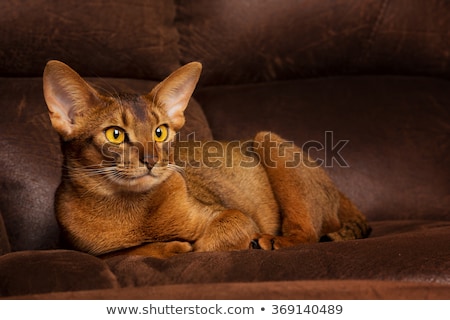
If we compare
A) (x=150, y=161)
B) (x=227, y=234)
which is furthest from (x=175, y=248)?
(x=150, y=161)

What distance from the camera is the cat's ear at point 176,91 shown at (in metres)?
2.17

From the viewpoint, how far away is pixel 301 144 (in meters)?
2.86

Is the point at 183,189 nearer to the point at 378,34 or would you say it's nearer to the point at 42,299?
the point at 42,299

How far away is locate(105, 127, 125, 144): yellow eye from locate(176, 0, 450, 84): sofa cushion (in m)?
1.07

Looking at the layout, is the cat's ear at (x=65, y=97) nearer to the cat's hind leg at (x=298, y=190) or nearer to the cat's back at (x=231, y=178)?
the cat's back at (x=231, y=178)

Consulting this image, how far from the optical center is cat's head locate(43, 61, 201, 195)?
1.92 m

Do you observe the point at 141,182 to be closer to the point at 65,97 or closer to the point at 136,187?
the point at 136,187

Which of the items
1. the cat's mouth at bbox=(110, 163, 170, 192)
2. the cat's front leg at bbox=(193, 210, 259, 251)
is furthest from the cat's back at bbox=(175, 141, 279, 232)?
the cat's mouth at bbox=(110, 163, 170, 192)

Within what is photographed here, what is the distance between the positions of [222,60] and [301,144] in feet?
1.87

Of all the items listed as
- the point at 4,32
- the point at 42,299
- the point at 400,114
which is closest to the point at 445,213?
the point at 400,114

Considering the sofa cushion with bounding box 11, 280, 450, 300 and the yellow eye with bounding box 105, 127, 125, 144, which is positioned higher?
the yellow eye with bounding box 105, 127, 125, 144

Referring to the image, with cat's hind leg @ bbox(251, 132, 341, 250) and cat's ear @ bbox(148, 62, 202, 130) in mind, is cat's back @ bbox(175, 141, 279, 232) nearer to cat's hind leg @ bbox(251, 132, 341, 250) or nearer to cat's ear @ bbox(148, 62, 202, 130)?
cat's hind leg @ bbox(251, 132, 341, 250)

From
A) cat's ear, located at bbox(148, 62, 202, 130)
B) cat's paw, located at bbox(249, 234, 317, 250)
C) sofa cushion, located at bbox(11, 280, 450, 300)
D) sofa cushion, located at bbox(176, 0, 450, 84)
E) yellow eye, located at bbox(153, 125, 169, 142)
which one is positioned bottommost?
sofa cushion, located at bbox(11, 280, 450, 300)

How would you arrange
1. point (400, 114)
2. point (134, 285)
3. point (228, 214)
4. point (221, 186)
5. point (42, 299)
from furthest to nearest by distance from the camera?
1. point (400, 114)
2. point (221, 186)
3. point (228, 214)
4. point (134, 285)
5. point (42, 299)
